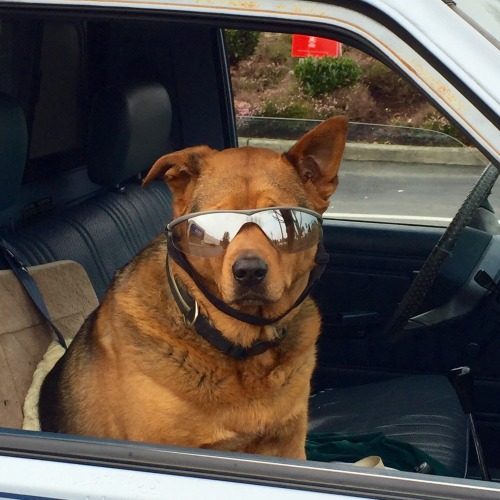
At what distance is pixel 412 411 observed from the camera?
9.30ft

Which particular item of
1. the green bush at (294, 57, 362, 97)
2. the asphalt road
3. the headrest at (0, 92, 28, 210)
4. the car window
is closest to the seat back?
the headrest at (0, 92, 28, 210)

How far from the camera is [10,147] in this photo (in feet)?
7.68

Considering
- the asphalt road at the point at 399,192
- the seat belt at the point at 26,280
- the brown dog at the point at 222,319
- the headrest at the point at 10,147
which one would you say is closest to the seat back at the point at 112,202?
the seat belt at the point at 26,280

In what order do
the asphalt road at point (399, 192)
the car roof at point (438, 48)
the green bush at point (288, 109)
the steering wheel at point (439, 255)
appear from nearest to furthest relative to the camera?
the car roof at point (438, 48)
the steering wheel at point (439, 255)
the asphalt road at point (399, 192)
the green bush at point (288, 109)

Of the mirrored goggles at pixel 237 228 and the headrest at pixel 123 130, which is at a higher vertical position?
the mirrored goggles at pixel 237 228

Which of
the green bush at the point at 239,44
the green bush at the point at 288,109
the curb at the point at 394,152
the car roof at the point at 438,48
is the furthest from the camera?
the green bush at the point at 288,109

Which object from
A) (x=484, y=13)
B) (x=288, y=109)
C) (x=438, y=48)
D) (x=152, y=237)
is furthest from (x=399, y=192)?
(x=438, y=48)

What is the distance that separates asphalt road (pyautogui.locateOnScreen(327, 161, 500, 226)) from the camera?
148 inches

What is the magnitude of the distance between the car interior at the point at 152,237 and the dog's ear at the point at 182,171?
1.71 ft

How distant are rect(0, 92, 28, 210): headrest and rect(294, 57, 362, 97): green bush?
303 cm

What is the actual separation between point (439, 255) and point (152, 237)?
1024 millimetres

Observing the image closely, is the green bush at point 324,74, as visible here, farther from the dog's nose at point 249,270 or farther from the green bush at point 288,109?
the dog's nose at point 249,270

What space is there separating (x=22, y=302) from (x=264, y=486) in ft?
4.18

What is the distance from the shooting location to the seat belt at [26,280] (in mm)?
2438
